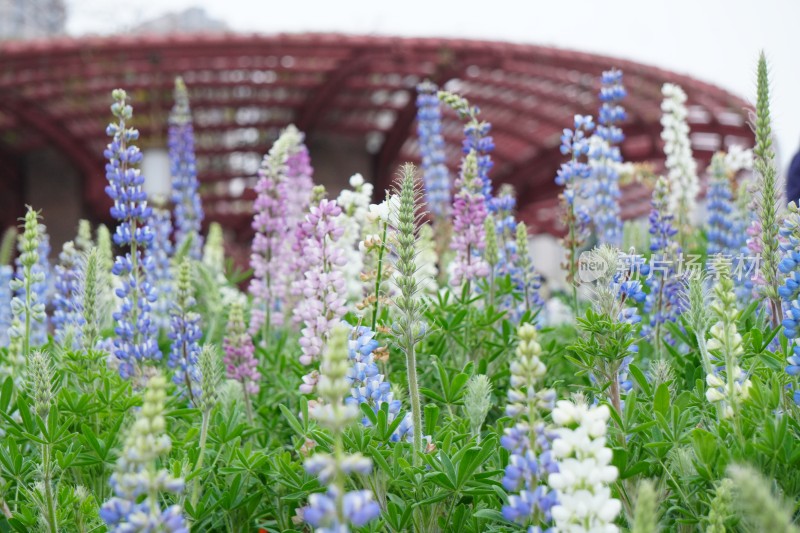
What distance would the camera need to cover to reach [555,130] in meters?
19.3

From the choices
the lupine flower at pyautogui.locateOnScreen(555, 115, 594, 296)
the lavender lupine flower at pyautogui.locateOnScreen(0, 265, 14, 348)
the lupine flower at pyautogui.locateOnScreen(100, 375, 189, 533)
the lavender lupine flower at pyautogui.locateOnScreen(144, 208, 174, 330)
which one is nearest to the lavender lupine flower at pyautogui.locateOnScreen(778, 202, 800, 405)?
the lupine flower at pyautogui.locateOnScreen(555, 115, 594, 296)

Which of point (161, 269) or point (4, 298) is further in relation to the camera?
point (161, 269)

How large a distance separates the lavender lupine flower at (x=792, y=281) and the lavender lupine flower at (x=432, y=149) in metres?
2.42

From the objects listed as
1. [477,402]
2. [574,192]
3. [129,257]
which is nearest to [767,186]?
[477,402]

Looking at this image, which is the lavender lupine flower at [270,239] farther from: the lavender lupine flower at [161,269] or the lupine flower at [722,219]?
the lupine flower at [722,219]

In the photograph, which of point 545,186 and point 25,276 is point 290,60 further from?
point 25,276

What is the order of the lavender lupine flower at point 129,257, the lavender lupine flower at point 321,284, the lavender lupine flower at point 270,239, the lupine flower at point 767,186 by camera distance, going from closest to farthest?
the lupine flower at point 767,186 → the lavender lupine flower at point 321,284 → the lavender lupine flower at point 129,257 → the lavender lupine flower at point 270,239

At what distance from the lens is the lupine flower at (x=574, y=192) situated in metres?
2.82

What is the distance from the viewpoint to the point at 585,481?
3.84 feet

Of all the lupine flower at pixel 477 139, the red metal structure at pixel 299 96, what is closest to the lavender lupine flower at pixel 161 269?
the lupine flower at pixel 477 139

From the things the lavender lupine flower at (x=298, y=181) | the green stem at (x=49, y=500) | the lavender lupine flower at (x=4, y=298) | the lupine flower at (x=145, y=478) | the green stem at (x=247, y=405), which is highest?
the lavender lupine flower at (x=298, y=181)

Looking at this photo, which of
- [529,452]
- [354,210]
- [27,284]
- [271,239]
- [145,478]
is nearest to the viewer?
[145,478]

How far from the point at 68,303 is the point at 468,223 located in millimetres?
1394

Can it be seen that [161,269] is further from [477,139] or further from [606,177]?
[606,177]
